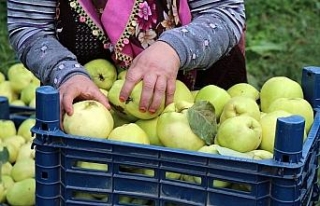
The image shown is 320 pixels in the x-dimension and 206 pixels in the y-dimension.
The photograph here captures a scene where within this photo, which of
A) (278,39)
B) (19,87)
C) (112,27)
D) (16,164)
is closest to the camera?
(112,27)

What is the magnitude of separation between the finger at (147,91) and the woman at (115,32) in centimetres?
9

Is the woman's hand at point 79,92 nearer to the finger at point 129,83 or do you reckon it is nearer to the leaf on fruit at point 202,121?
the finger at point 129,83

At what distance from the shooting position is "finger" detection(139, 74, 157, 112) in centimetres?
150

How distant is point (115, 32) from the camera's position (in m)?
1.83

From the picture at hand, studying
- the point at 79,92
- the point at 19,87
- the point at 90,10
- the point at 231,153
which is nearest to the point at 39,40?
the point at 90,10

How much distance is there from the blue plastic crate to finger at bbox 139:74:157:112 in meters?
0.14

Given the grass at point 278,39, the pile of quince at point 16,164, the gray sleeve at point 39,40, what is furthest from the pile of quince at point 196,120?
the grass at point 278,39

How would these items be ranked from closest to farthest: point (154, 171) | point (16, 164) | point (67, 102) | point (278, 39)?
point (154, 171) < point (67, 102) < point (16, 164) < point (278, 39)

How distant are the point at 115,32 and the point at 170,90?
1.14ft

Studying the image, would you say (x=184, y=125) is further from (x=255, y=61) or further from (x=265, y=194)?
(x=255, y=61)

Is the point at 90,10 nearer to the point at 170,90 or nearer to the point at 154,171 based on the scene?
the point at 170,90

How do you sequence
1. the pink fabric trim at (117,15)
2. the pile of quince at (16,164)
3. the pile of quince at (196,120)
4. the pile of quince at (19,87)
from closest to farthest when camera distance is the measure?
the pile of quince at (196,120) → the pink fabric trim at (117,15) → the pile of quince at (16,164) → the pile of quince at (19,87)

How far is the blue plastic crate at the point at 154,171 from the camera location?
1313 mm

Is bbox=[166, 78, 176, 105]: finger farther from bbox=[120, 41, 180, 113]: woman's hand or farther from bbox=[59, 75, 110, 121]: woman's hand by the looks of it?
bbox=[59, 75, 110, 121]: woman's hand
